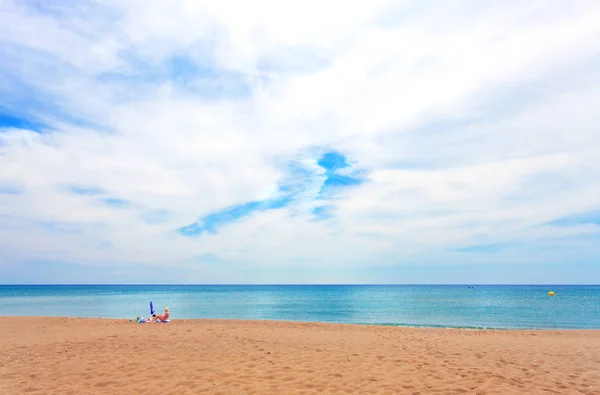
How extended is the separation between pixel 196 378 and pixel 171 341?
17.8ft

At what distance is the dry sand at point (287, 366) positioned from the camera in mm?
8148

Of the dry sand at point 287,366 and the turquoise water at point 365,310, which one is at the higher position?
the dry sand at point 287,366

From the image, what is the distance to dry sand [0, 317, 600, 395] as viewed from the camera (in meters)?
8.15

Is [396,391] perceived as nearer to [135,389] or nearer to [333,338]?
[135,389]

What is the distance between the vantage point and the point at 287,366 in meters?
9.81

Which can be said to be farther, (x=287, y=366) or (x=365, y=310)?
(x=365, y=310)

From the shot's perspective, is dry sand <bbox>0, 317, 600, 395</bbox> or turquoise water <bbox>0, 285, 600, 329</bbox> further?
turquoise water <bbox>0, 285, 600, 329</bbox>

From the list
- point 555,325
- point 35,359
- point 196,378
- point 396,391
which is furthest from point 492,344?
point 555,325

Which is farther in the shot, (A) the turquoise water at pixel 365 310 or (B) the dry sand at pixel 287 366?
(A) the turquoise water at pixel 365 310

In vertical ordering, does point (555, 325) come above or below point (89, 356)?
below

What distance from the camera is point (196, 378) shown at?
8648 millimetres

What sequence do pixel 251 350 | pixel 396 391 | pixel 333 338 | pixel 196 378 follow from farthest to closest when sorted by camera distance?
pixel 333 338 < pixel 251 350 < pixel 196 378 < pixel 396 391

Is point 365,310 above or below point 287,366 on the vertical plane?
below

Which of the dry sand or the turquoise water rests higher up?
the dry sand
